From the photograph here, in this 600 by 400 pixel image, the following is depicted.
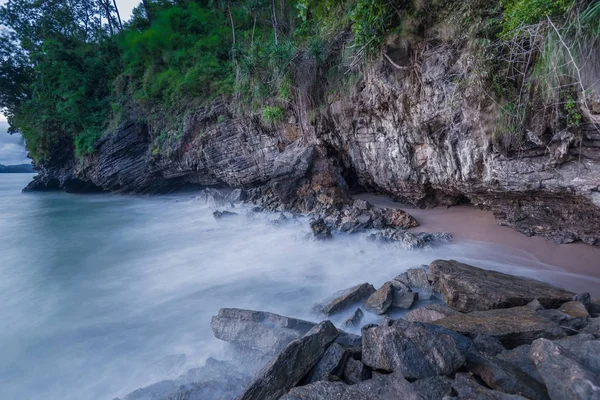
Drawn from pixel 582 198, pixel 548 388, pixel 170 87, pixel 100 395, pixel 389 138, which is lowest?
pixel 100 395

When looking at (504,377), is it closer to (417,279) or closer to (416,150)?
(417,279)

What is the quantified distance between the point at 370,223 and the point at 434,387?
16.6 feet

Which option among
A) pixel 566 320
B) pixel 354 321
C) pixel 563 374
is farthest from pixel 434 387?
pixel 566 320

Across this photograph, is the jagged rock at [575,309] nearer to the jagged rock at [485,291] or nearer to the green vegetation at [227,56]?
the jagged rock at [485,291]

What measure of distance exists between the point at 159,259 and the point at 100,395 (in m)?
3.60

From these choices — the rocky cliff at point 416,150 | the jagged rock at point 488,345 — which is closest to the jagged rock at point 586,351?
the jagged rock at point 488,345

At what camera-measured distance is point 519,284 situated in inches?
142

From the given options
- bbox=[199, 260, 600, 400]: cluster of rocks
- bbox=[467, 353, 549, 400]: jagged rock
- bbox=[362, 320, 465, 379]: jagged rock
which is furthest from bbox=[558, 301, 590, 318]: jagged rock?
bbox=[362, 320, 465, 379]: jagged rock

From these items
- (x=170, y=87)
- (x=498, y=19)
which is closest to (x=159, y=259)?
(x=498, y=19)

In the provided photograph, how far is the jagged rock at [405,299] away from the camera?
3.61m

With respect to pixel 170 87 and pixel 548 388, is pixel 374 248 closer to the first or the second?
pixel 548 388

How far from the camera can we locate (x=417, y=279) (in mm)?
4121

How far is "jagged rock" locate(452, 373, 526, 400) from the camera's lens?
165 centimetres

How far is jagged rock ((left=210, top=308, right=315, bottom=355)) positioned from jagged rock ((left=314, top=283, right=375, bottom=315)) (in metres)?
0.62
